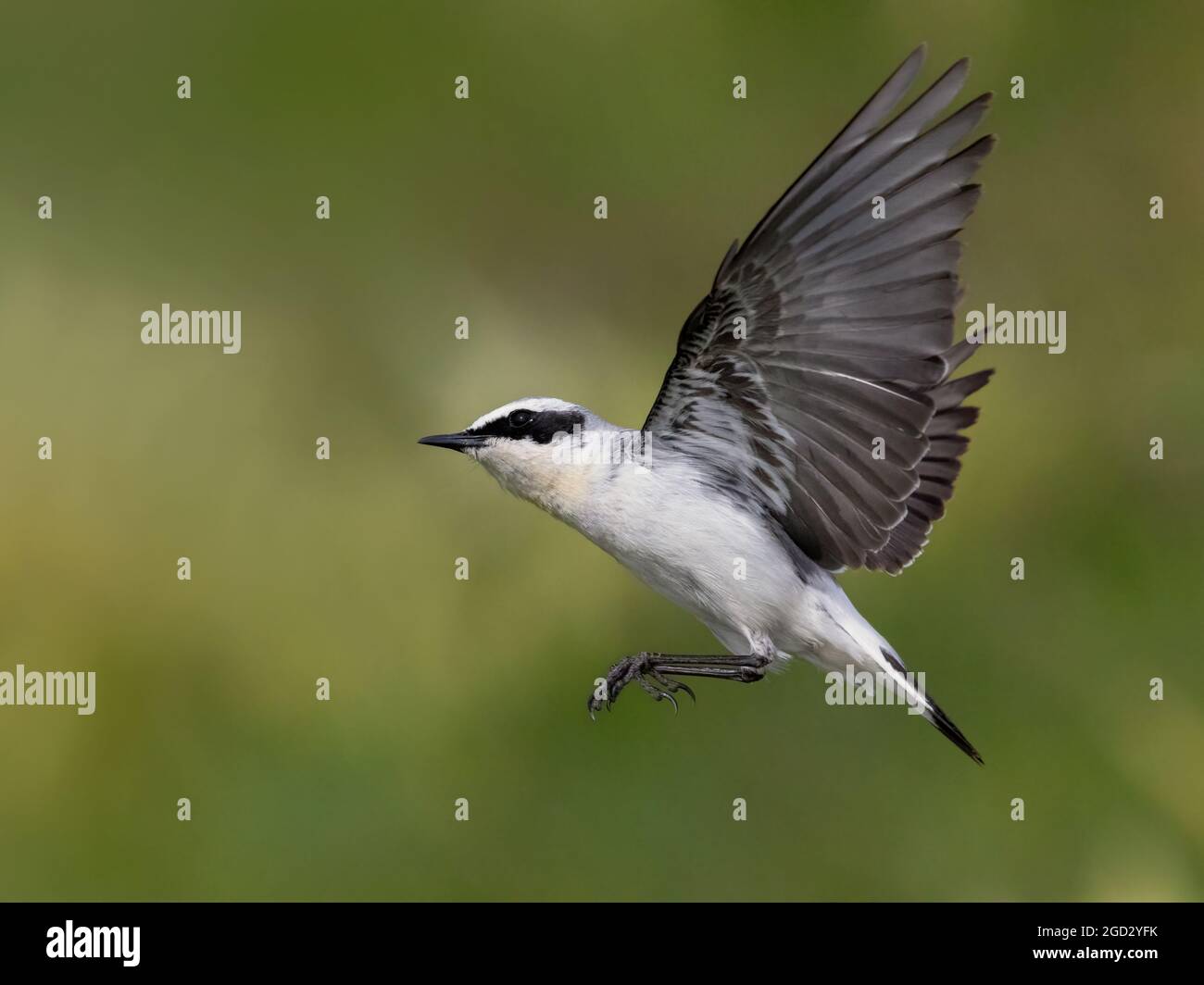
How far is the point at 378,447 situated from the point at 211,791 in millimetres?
1495

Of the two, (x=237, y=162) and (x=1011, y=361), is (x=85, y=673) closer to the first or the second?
(x=237, y=162)

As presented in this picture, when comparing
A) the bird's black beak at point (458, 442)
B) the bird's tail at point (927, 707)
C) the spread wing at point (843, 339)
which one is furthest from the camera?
the bird's tail at point (927, 707)

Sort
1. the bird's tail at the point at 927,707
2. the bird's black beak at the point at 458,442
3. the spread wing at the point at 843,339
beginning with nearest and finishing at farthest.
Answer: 1. the spread wing at the point at 843,339
2. the bird's black beak at the point at 458,442
3. the bird's tail at the point at 927,707

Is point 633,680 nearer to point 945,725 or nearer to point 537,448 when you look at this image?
point 537,448

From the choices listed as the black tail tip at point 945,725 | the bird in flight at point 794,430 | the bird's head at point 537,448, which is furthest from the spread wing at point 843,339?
the black tail tip at point 945,725

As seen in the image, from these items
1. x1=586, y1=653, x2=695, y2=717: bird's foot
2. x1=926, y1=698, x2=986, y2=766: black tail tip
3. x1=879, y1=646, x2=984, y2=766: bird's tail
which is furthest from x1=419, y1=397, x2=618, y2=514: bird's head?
x1=926, y1=698, x2=986, y2=766: black tail tip

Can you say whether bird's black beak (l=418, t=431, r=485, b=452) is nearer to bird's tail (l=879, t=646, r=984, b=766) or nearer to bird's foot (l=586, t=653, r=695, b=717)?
bird's foot (l=586, t=653, r=695, b=717)

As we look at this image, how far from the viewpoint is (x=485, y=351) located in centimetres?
602

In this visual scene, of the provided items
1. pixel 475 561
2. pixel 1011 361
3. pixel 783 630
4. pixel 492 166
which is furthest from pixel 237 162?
pixel 783 630

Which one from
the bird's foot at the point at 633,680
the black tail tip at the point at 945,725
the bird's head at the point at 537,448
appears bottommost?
the black tail tip at the point at 945,725

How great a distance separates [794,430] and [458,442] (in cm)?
70

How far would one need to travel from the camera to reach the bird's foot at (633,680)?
118 inches

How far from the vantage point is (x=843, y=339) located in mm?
2961

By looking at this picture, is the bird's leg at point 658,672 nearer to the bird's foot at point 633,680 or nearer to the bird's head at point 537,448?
the bird's foot at point 633,680
